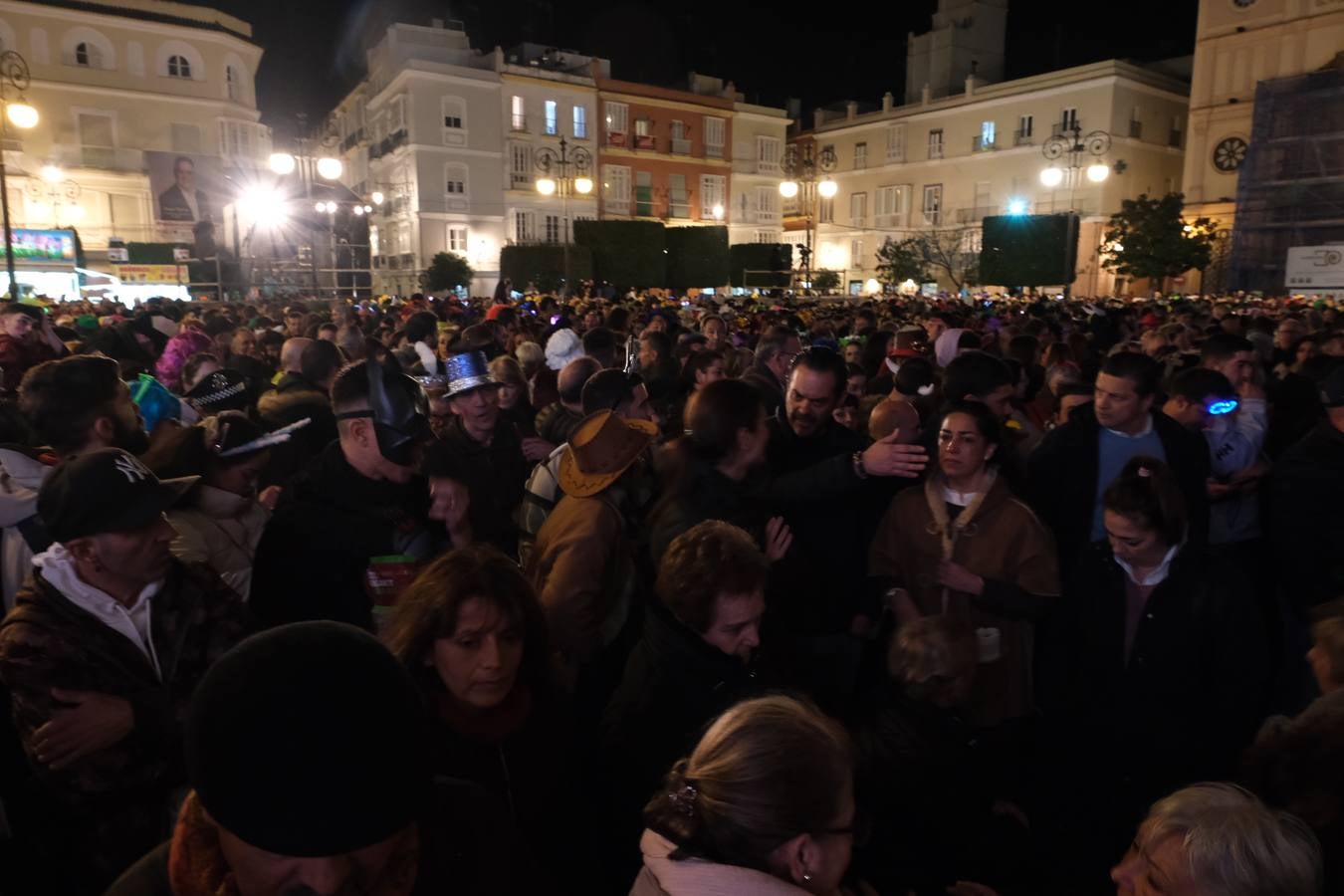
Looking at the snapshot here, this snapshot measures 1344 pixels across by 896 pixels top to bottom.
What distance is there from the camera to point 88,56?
42344mm

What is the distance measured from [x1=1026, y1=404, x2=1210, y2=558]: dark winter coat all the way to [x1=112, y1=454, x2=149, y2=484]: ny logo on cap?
3.94m

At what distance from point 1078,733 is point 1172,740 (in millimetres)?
359

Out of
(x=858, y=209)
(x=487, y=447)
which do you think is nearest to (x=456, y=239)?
(x=858, y=209)

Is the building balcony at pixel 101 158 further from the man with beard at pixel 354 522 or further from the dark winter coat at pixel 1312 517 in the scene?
the dark winter coat at pixel 1312 517

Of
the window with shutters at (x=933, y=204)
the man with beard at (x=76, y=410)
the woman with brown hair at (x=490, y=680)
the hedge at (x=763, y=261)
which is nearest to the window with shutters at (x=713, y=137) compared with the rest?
the window with shutters at (x=933, y=204)

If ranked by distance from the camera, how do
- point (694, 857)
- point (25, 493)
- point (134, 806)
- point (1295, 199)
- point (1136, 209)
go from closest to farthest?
point (694, 857) < point (134, 806) < point (25, 493) < point (1295, 199) < point (1136, 209)

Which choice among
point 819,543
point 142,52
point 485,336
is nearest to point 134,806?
point 819,543

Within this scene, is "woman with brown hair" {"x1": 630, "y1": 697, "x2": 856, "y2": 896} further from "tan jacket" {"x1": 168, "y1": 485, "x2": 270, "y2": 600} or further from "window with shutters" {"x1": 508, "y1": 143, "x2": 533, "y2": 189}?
"window with shutters" {"x1": 508, "y1": 143, "x2": 533, "y2": 189}

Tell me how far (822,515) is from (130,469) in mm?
2765

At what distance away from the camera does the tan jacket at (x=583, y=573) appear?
117 inches

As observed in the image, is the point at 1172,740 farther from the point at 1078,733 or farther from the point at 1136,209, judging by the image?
the point at 1136,209

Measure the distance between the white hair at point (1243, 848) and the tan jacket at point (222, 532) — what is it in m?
3.03

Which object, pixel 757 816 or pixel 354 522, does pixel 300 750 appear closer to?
pixel 757 816

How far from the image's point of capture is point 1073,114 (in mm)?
48312
